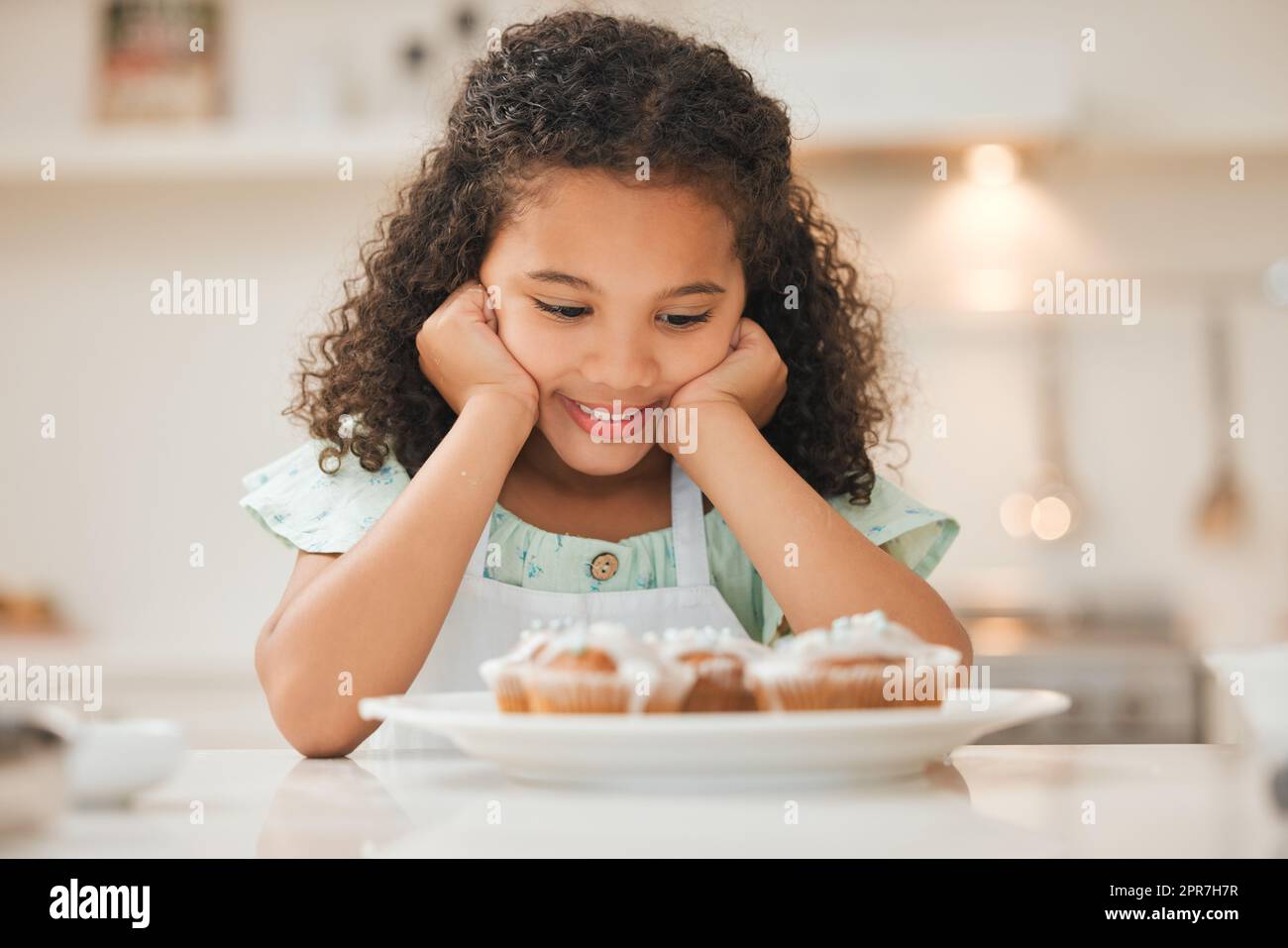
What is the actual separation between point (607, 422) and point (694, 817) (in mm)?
677

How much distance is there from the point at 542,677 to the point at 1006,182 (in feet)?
8.63

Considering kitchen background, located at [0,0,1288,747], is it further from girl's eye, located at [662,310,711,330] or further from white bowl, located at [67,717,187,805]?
white bowl, located at [67,717,187,805]

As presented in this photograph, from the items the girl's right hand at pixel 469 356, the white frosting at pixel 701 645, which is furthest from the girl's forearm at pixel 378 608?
the white frosting at pixel 701 645

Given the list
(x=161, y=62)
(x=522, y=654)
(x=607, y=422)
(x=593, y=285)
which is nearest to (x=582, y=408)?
(x=607, y=422)

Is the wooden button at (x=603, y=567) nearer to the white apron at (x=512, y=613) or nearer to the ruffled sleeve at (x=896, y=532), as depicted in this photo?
the white apron at (x=512, y=613)

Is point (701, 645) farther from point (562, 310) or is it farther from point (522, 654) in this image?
point (562, 310)

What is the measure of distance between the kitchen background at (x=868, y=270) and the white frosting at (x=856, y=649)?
7.45 ft

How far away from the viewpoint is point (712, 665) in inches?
28.7

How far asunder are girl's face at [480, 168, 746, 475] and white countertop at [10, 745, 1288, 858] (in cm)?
50

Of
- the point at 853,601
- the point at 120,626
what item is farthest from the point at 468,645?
the point at 120,626

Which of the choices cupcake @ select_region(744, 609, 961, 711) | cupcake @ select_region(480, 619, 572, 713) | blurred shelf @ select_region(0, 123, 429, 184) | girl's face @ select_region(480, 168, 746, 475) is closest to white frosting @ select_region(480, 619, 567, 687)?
cupcake @ select_region(480, 619, 572, 713)
